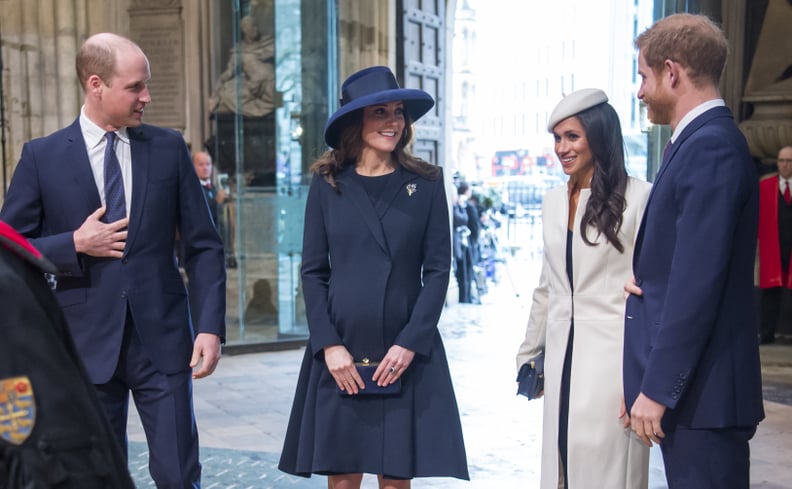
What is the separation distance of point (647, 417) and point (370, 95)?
137cm

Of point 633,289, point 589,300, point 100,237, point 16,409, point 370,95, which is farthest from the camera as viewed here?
point 370,95

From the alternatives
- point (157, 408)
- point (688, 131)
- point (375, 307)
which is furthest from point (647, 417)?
point (157, 408)

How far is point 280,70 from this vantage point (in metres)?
8.80

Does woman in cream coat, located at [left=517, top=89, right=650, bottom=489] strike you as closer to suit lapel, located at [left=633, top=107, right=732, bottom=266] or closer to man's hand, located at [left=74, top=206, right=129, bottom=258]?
suit lapel, located at [left=633, top=107, right=732, bottom=266]

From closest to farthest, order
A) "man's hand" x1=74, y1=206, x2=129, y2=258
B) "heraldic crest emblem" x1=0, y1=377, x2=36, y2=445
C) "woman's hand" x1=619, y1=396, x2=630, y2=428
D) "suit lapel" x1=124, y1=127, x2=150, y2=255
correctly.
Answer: "heraldic crest emblem" x1=0, y1=377, x2=36, y2=445 → "woman's hand" x1=619, y1=396, x2=630, y2=428 → "man's hand" x1=74, y1=206, x2=129, y2=258 → "suit lapel" x1=124, y1=127, x2=150, y2=255

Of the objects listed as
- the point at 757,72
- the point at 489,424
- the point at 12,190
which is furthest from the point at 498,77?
the point at 12,190

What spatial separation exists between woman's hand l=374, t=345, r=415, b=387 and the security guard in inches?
68.9

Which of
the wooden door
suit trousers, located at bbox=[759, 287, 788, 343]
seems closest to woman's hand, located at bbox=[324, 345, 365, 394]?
suit trousers, located at bbox=[759, 287, 788, 343]

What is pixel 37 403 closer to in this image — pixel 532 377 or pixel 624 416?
pixel 624 416

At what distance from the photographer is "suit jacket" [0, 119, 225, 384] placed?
2896mm

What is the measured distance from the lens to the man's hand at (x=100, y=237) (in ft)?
9.37

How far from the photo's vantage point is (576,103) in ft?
9.87

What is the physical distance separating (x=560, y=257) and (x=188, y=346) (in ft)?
4.09

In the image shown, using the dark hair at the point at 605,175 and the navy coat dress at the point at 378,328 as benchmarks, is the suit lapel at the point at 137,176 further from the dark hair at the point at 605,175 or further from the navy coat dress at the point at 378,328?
the dark hair at the point at 605,175
